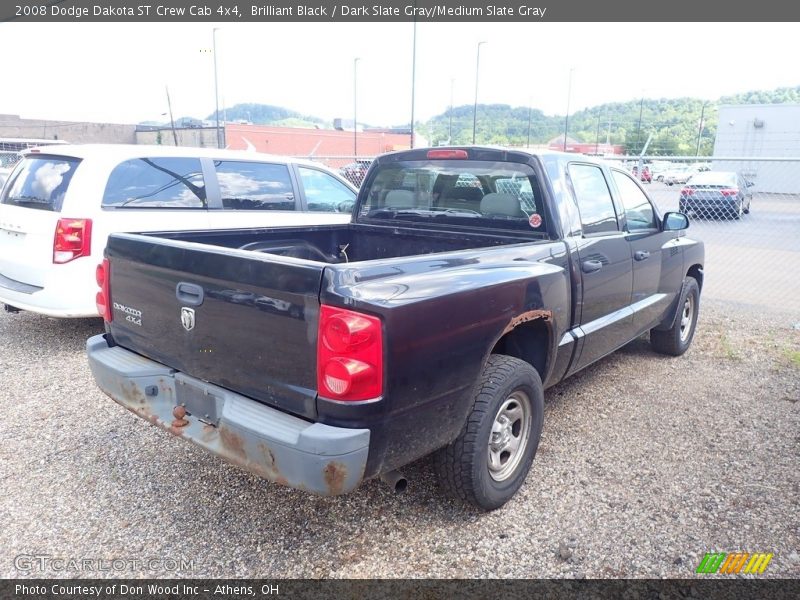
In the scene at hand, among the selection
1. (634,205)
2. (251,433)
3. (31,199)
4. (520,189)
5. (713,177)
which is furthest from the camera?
(713,177)

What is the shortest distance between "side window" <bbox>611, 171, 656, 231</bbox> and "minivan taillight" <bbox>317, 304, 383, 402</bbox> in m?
3.00

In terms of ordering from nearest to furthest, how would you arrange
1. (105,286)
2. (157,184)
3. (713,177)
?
(105,286), (157,184), (713,177)

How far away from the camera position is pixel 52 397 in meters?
4.28

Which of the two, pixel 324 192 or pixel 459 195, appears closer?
pixel 459 195

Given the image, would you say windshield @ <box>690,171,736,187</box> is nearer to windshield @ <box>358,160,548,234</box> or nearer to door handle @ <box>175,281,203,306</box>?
windshield @ <box>358,160,548,234</box>

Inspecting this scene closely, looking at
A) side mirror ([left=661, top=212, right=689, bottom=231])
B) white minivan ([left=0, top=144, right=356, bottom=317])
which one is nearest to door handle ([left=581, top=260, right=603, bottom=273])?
side mirror ([left=661, top=212, right=689, bottom=231])

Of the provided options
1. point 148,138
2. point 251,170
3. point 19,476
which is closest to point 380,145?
point 148,138

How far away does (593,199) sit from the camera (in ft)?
13.0

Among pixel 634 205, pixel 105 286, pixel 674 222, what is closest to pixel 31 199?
pixel 105 286

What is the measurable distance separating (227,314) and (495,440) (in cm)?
148

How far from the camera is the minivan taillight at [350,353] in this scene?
6.86ft

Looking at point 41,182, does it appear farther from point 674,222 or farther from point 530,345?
point 674,222

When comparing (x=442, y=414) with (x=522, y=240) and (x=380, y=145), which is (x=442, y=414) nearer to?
(x=522, y=240)

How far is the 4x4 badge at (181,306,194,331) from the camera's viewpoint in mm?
2574
